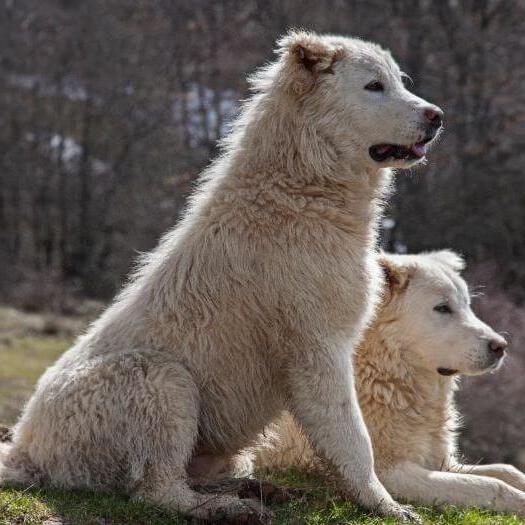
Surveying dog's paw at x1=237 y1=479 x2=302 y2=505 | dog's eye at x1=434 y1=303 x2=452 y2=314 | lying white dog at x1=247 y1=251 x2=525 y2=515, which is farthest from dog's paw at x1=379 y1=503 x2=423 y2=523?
dog's eye at x1=434 y1=303 x2=452 y2=314

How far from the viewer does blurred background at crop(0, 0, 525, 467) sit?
928 inches

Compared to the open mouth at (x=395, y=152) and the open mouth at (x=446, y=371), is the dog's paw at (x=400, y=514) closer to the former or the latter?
the open mouth at (x=446, y=371)

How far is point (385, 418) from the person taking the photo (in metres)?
6.84

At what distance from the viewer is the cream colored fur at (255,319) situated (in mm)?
5555

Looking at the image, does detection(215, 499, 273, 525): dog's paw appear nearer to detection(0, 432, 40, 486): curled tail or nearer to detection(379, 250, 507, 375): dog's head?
detection(0, 432, 40, 486): curled tail

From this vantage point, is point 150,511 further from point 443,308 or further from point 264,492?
point 443,308

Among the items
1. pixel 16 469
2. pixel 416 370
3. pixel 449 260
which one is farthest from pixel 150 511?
pixel 449 260

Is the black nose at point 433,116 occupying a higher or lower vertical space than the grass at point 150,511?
higher

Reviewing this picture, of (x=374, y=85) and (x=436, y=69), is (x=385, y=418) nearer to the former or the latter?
(x=374, y=85)

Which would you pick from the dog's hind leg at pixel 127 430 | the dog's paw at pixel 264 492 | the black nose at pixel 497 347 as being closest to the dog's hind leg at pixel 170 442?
the dog's hind leg at pixel 127 430

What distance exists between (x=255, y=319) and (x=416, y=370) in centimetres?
179

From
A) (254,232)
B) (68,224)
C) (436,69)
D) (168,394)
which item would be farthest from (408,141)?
(68,224)

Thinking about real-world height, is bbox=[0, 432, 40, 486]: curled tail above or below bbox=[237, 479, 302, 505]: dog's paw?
below

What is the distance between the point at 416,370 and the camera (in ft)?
23.1
